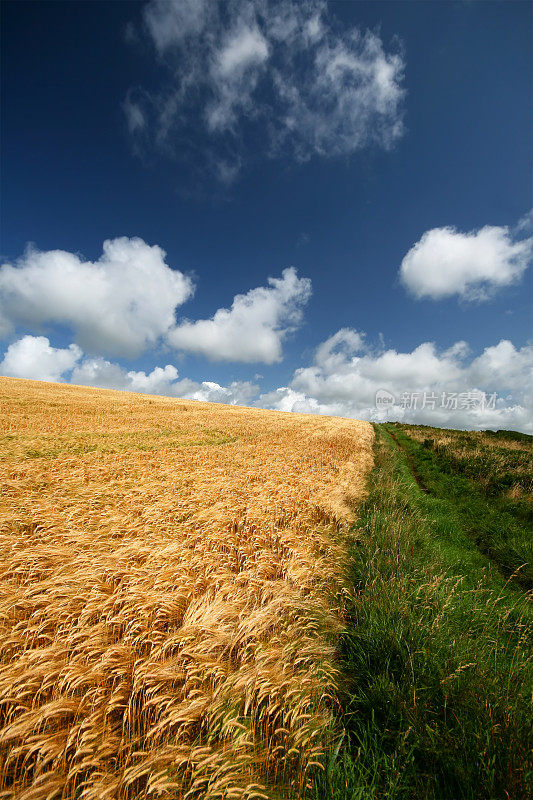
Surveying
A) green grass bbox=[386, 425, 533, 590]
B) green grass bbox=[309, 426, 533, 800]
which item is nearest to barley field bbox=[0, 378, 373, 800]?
green grass bbox=[309, 426, 533, 800]

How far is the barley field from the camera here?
2.24 m

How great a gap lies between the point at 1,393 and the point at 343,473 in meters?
40.6

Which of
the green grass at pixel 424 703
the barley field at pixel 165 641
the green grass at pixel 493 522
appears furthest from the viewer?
the green grass at pixel 493 522

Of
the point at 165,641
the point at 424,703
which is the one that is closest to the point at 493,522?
the point at 424,703

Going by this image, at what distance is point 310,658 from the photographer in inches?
134

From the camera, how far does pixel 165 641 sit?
3.15m

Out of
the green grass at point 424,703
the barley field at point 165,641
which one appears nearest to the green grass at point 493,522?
the green grass at point 424,703

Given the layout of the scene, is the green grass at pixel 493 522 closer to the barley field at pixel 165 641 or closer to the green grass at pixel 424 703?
the green grass at pixel 424 703

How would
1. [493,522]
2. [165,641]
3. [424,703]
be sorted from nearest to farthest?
[424,703] → [165,641] → [493,522]

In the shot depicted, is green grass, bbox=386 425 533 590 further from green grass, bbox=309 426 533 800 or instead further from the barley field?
the barley field

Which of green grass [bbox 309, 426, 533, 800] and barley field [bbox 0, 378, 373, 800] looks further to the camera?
green grass [bbox 309, 426, 533, 800]

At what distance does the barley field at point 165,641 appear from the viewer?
224cm

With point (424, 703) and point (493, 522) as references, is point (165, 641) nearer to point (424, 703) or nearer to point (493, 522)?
point (424, 703)

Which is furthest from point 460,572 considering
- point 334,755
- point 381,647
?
point 334,755
